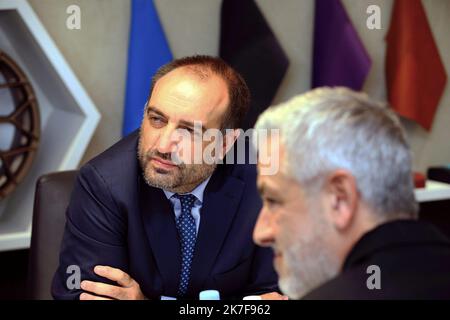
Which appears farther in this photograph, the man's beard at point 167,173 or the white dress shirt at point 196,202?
the white dress shirt at point 196,202

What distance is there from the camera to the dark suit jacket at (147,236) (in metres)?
1.69

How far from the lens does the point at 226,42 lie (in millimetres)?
2752

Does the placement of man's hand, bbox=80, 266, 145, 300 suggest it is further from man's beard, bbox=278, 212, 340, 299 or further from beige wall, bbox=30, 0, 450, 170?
beige wall, bbox=30, 0, 450, 170

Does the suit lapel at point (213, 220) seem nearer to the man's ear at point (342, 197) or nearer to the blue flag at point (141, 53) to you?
the man's ear at point (342, 197)

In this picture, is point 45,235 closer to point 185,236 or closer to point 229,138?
point 185,236

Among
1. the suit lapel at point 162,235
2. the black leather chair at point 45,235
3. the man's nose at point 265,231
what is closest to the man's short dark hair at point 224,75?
the suit lapel at point 162,235

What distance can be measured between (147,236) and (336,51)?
1487 mm

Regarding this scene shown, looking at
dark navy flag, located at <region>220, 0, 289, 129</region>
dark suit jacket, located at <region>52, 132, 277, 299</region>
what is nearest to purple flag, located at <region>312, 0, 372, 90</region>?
dark navy flag, located at <region>220, 0, 289, 129</region>

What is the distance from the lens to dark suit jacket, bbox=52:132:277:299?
1.69m

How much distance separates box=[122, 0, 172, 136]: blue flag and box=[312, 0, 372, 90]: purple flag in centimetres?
66

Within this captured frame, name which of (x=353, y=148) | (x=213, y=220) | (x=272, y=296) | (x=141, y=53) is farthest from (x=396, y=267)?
(x=141, y=53)

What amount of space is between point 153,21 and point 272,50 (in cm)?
48

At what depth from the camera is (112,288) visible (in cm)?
159

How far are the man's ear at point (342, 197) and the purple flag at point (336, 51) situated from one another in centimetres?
198
